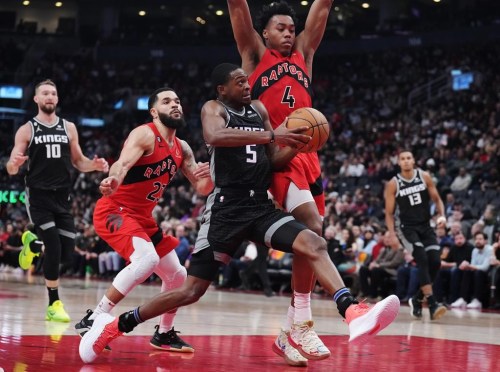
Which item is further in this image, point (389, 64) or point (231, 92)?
point (389, 64)

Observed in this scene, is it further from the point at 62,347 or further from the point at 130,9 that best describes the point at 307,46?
the point at 130,9

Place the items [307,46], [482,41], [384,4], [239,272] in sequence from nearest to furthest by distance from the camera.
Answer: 1. [307,46]
2. [239,272]
3. [482,41]
4. [384,4]

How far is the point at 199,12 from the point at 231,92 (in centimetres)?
3303

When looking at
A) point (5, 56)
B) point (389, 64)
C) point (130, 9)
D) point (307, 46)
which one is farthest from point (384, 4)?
point (307, 46)

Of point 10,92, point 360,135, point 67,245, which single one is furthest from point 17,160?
point 10,92

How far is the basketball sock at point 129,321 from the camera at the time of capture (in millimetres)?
5305

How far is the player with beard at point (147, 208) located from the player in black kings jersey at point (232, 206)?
0.63 m

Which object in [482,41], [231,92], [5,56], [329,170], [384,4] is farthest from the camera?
[5,56]

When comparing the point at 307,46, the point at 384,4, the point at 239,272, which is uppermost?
the point at 384,4

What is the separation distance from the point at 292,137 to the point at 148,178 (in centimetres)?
174

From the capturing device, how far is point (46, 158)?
8281mm

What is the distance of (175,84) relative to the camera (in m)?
34.2

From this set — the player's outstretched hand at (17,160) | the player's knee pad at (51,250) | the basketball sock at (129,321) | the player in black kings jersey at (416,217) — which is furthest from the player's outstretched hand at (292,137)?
the player in black kings jersey at (416,217)

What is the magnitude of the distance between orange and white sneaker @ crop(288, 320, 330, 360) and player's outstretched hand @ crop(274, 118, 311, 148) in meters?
1.16
